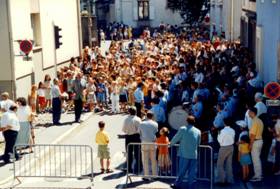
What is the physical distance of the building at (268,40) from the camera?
1972 centimetres

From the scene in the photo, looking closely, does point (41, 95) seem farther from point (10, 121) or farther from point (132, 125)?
point (132, 125)

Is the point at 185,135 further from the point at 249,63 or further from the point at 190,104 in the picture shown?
the point at 249,63

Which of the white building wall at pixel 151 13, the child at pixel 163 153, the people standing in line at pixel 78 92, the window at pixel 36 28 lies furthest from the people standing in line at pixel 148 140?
the white building wall at pixel 151 13

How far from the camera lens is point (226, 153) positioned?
13570 mm

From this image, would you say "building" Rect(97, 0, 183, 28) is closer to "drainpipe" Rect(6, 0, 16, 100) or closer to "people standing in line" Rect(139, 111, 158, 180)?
"drainpipe" Rect(6, 0, 16, 100)

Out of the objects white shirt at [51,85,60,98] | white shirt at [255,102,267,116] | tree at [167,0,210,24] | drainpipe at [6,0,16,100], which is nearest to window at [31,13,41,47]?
drainpipe at [6,0,16,100]

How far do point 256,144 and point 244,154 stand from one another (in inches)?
15.2

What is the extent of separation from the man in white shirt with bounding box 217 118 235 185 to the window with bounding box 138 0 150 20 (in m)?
55.6

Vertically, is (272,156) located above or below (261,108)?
below

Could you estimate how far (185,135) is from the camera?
12.9 meters

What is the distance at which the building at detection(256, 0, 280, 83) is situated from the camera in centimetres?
1972

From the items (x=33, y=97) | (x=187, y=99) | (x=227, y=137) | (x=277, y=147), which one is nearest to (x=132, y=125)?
(x=227, y=137)

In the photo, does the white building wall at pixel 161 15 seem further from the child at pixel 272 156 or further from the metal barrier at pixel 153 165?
the child at pixel 272 156

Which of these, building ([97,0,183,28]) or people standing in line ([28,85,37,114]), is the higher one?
building ([97,0,183,28])
